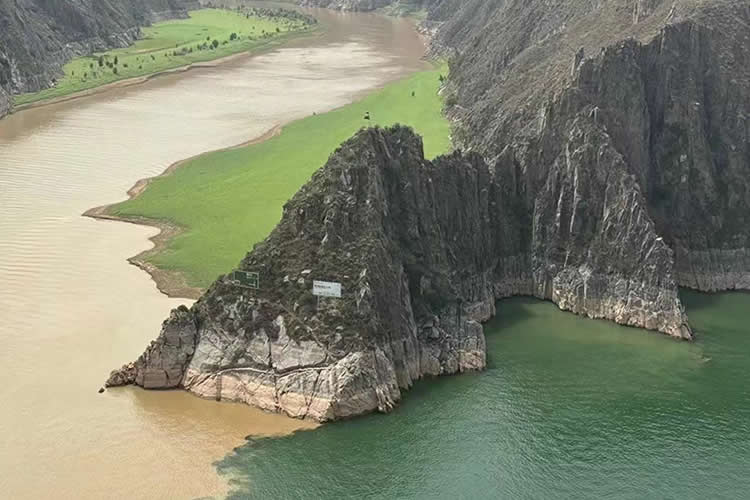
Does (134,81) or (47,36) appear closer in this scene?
(134,81)

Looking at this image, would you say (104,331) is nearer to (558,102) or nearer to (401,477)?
(401,477)

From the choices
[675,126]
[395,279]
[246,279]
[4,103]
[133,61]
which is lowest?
[395,279]

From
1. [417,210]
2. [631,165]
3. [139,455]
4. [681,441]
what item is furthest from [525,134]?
[139,455]

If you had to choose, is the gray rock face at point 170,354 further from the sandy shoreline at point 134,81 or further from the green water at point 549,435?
the sandy shoreline at point 134,81

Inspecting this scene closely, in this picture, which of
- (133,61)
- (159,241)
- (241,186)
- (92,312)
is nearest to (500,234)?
(92,312)

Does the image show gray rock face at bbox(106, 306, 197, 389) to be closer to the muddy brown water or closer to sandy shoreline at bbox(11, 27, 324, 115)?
the muddy brown water

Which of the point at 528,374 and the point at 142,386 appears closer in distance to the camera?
the point at 142,386

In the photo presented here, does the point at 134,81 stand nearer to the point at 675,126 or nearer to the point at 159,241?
the point at 159,241
